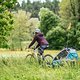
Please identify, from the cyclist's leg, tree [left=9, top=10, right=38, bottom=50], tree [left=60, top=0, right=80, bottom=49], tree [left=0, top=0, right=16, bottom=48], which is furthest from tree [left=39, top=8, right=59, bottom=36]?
the cyclist's leg

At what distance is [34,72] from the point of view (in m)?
9.62

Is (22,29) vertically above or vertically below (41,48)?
below

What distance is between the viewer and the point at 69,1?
184 feet

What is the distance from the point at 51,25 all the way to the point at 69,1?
212 inches

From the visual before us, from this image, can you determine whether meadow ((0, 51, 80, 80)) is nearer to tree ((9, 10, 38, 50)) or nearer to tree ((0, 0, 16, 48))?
tree ((0, 0, 16, 48))

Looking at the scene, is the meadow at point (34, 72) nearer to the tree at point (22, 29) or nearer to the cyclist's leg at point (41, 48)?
the cyclist's leg at point (41, 48)

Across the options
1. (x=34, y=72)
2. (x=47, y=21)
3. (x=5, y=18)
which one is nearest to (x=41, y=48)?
(x=5, y=18)

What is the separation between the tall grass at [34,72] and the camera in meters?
9.05

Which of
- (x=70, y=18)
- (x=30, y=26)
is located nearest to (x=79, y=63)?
(x=70, y=18)

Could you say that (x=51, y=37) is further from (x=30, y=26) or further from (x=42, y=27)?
(x=30, y=26)

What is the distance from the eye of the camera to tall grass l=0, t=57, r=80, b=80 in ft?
29.7

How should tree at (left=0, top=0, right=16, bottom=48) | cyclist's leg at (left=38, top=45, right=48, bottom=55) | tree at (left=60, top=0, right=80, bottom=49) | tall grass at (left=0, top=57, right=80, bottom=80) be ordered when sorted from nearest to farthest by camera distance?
1. tall grass at (left=0, top=57, right=80, bottom=80)
2. tree at (left=0, top=0, right=16, bottom=48)
3. cyclist's leg at (left=38, top=45, right=48, bottom=55)
4. tree at (left=60, top=0, right=80, bottom=49)

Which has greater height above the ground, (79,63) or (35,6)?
(79,63)

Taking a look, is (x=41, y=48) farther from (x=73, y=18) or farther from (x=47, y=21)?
(x=47, y=21)
